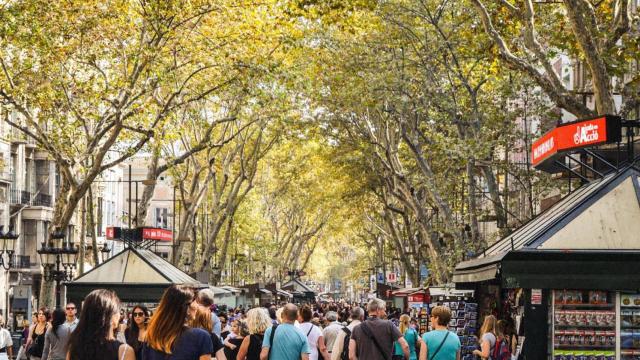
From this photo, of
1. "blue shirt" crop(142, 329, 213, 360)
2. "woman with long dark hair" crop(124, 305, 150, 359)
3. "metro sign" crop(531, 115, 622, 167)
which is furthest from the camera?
"metro sign" crop(531, 115, 622, 167)

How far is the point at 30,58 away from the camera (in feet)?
85.7

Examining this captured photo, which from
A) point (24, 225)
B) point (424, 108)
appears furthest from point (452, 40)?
point (24, 225)

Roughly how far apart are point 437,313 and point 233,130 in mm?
31345

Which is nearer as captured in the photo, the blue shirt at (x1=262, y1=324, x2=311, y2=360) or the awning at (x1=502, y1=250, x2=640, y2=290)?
the blue shirt at (x1=262, y1=324, x2=311, y2=360)

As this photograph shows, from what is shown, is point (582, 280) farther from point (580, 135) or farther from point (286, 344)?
point (286, 344)

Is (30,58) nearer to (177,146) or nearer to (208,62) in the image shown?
(208,62)

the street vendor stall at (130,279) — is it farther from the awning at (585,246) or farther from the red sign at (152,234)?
the awning at (585,246)

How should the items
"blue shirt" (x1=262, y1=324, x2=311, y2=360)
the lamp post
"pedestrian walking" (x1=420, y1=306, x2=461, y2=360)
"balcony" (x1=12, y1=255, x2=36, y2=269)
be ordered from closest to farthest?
"blue shirt" (x1=262, y1=324, x2=311, y2=360) < "pedestrian walking" (x1=420, y1=306, x2=461, y2=360) < the lamp post < "balcony" (x1=12, y1=255, x2=36, y2=269)

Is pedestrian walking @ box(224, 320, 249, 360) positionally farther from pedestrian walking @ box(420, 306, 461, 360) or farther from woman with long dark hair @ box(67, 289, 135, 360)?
woman with long dark hair @ box(67, 289, 135, 360)

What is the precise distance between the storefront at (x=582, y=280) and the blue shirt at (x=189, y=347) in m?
5.66

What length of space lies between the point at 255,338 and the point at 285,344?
2.31 ft

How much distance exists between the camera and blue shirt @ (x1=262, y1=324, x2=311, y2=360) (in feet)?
38.1

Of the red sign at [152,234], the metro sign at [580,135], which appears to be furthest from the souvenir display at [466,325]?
the red sign at [152,234]

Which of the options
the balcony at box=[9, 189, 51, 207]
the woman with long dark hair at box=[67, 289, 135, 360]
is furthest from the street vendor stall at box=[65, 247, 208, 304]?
the balcony at box=[9, 189, 51, 207]
